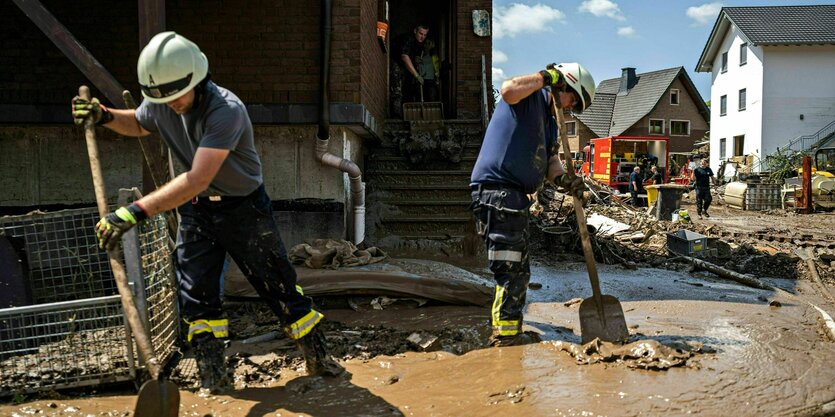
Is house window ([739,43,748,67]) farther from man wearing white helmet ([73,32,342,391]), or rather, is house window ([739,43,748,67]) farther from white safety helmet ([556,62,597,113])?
man wearing white helmet ([73,32,342,391])

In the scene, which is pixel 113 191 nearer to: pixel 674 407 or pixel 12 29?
pixel 12 29

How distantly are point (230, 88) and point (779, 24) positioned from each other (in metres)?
34.0

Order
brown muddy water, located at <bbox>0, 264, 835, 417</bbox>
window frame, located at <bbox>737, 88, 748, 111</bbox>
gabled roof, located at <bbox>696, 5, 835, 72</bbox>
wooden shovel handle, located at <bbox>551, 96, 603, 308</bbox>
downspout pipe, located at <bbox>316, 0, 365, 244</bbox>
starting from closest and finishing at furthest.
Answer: brown muddy water, located at <bbox>0, 264, 835, 417</bbox> → wooden shovel handle, located at <bbox>551, 96, 603, 308</bbox> → downspout pipe, located at <bbox>316, 0, 365, 244</bbox> → gabled roof, located at <bbox>696, 5, 835, 72</bbox> → window frame, located at <bbox>737, 88, 748, 111</bbox>

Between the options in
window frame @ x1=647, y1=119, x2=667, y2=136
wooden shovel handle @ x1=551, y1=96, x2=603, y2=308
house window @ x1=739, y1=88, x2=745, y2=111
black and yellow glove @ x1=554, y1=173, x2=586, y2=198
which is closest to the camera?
wooden shovel handle @ x1=551, y1=96, x2=603, y2=308

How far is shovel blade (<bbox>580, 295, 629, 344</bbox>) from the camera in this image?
13.8 feet

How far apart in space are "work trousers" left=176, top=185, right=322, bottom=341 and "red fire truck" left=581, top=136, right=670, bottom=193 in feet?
68.2

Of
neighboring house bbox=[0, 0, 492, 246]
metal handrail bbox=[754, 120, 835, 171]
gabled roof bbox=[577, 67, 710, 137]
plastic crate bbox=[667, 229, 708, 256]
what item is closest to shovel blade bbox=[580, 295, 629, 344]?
neighboring house bbox=[0, 0, 492, 246]

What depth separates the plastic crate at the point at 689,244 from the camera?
30.0ft

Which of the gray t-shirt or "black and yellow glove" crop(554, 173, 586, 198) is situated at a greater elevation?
the gray t-shirt

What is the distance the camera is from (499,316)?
420cm

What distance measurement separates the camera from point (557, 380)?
140 inches

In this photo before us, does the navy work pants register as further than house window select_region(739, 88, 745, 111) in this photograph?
No

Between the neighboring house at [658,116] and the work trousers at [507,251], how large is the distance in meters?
40.7

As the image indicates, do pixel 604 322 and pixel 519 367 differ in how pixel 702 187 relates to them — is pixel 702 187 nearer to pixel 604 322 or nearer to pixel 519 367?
pixel 604 322
